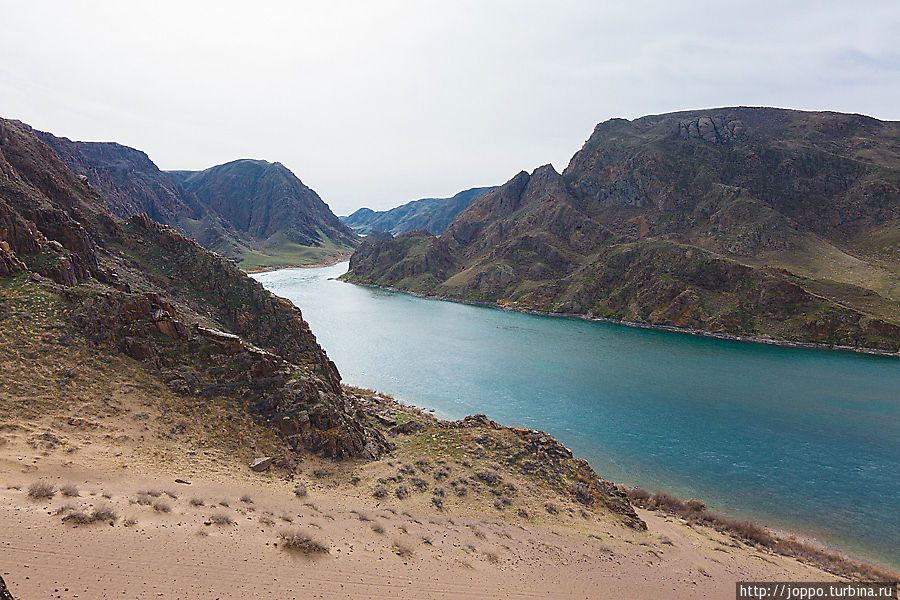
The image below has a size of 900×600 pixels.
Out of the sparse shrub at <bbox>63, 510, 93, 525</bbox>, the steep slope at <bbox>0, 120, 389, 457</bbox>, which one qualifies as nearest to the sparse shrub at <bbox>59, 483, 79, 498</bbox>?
the sparse shrub at <bbox>63, 510, 93, 525</bbox>

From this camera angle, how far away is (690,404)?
46.7 metres

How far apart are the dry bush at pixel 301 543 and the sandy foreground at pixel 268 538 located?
0.90 ft

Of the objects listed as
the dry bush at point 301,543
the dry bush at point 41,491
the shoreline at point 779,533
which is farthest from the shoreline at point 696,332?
the dry bush at point 41,491

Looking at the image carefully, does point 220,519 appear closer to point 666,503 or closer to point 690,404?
point 666,503

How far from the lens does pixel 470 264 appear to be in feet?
525

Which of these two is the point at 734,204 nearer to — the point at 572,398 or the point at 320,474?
the point at 572,398

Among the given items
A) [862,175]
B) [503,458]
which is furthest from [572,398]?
[862,175]

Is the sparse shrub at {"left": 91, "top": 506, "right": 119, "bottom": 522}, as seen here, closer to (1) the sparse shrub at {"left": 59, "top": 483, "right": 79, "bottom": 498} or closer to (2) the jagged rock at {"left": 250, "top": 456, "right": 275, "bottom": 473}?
(1) the sparse shrub at {"left": 59, "top": 483, "right": 79, "bottom": 498}

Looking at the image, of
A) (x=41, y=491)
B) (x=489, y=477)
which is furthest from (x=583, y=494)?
(x=41, y=491)

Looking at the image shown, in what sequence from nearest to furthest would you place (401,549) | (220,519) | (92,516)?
(92,516), (220,519), (401,549)

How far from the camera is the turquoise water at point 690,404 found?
2925 centimetres

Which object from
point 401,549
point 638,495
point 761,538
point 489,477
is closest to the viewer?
point 401,549

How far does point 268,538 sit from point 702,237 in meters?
154

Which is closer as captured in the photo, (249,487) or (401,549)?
(401,549)
